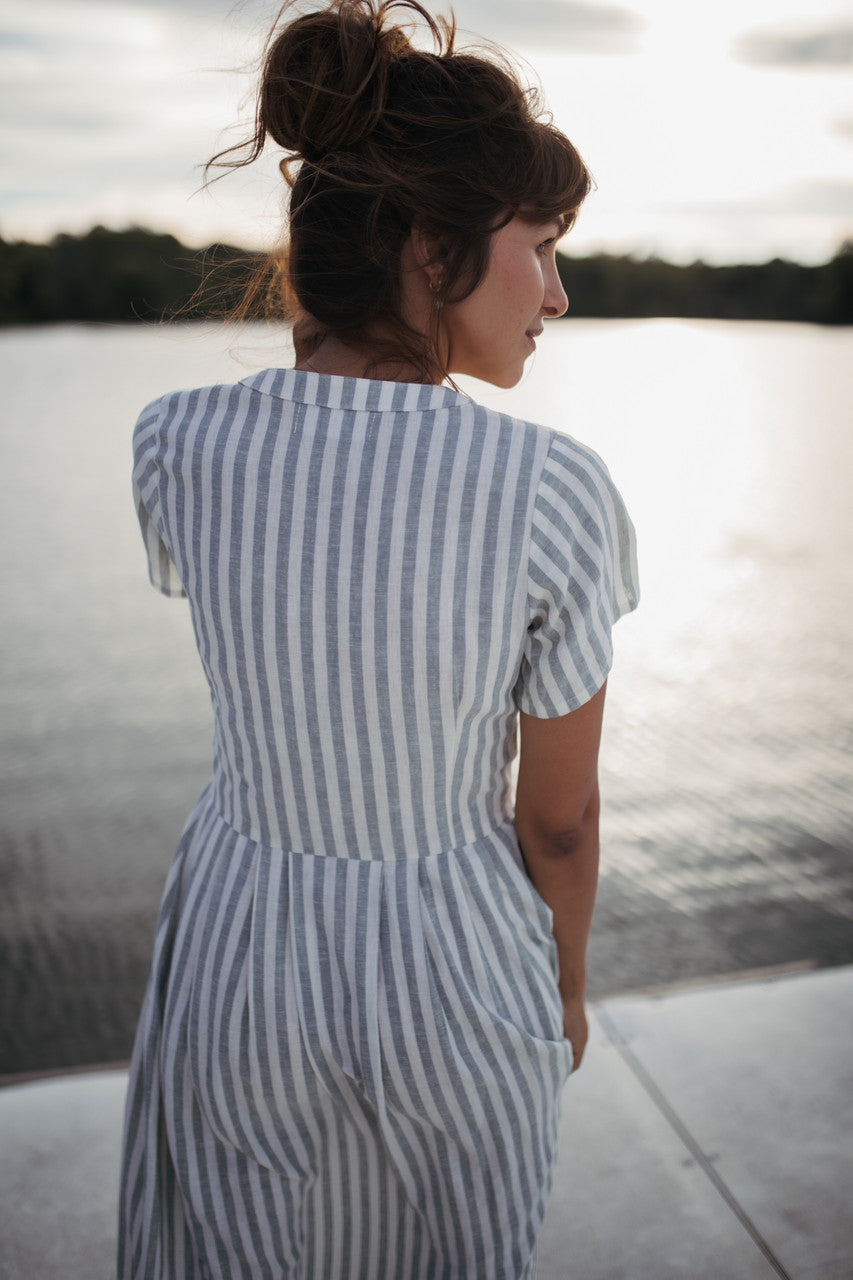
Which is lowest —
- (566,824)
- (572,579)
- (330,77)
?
(566,824)

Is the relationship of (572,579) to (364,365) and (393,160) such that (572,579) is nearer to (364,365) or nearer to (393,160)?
(364,365)

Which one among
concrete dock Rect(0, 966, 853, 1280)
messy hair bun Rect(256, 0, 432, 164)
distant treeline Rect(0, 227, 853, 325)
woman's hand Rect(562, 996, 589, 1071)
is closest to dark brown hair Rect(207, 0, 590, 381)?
messy hair bun Rect(256, 0, 432, 164)

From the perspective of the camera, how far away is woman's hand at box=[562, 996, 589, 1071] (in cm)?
107

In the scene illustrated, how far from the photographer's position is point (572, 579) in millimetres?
806

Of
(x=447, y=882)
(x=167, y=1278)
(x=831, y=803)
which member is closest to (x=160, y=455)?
Answer: (x=447, y=882)

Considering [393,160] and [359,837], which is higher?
[393,160]

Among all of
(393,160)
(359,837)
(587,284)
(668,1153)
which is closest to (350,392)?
(393,160)

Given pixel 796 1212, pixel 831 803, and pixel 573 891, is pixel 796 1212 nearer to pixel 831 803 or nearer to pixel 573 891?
pixel 573 891

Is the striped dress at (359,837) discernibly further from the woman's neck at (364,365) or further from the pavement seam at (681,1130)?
the pavement seam at (681,1130)

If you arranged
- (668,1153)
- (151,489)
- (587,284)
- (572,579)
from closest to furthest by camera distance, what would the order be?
(572,579)
(151,489)
(668,1153)
(587,284)

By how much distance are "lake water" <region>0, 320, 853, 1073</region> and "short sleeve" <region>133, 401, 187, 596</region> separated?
0.56ft

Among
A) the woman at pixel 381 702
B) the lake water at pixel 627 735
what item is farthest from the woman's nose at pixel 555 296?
the lake water at pixel 627 735

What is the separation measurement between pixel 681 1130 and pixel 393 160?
169cm

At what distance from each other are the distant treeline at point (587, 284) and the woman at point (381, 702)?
1551cm
